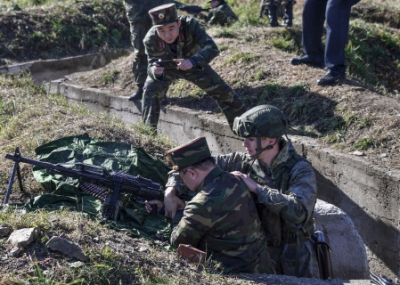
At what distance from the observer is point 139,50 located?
341 inches

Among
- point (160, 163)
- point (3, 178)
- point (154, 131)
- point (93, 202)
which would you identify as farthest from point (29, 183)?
point (154, 131)

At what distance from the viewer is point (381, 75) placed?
10.4 m

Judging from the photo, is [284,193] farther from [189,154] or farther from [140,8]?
[140,8]

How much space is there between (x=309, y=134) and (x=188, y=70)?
1.41 meters

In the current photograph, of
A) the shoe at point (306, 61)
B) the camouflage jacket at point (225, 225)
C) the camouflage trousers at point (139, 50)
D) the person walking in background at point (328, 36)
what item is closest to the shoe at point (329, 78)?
the person walking in background at point (328, 36)

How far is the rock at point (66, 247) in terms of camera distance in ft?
13.4

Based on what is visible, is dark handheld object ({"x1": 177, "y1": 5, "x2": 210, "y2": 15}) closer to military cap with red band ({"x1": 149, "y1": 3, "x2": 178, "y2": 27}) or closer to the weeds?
the weeds

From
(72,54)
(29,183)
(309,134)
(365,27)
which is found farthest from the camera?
(72,54)

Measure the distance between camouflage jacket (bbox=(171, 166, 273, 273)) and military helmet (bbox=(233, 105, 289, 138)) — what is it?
50 centimetres

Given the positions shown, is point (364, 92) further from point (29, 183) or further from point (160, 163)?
point (29, 183)

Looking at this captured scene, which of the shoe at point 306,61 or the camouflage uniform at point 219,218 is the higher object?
the shoe at point 306,61

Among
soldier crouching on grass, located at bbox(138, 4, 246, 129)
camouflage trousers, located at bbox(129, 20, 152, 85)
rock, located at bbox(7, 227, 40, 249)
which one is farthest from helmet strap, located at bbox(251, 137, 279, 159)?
camouflage trousers, located at bbox(129, 20, 152, 85)

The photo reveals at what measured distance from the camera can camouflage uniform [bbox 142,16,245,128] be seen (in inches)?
283

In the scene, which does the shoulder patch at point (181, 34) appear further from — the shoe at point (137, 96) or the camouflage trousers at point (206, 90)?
the shoe at point (137, 96)
